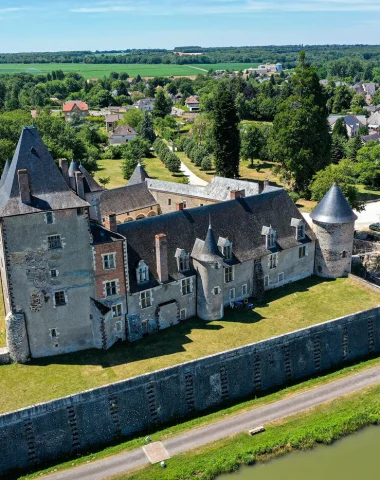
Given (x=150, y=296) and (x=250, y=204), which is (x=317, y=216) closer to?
(x=250, y=204)

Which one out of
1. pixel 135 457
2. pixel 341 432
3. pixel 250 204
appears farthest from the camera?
pixel 250 204

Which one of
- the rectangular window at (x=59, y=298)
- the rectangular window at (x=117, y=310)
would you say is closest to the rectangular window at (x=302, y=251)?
the rectangular window at (x=117, y=310)

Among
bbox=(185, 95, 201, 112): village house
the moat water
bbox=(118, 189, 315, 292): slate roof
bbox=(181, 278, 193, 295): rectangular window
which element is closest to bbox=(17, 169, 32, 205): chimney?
bbox=(118, 189, 315, 292): slate roof

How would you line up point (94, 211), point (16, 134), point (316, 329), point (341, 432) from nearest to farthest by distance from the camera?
1. point (341, 432)
2. point (316, 329)
3. point (94, 211)
4. point (16, 134)

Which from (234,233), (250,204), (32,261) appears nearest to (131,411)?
(32,261)

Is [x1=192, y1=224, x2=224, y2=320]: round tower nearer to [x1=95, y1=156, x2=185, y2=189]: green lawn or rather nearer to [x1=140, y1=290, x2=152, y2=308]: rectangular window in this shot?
[x1=140, y1=290, x2=152, y2=308]: rectangular window

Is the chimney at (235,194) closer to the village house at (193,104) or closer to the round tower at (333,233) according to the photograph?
the round tower at (333,233)

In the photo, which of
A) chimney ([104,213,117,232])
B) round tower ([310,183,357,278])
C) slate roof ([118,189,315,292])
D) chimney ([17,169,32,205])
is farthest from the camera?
round tower ([310,183,357,278])
